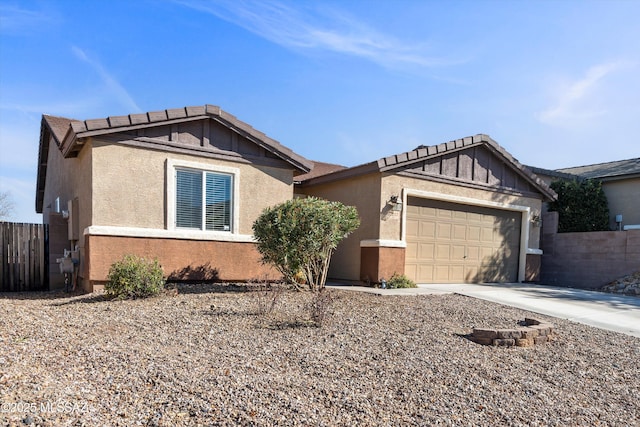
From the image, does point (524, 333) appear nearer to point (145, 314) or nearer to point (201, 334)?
point (201, 334)

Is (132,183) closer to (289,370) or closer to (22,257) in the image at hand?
(22,257)

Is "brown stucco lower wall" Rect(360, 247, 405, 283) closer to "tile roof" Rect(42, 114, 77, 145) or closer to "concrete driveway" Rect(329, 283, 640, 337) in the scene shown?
"concrete driveway" Rect(329, 283, 640, 337)

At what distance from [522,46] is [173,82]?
929 centimetres

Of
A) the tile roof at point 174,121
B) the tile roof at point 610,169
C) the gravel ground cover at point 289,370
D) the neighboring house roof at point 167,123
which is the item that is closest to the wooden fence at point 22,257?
the neighboring house roof at point 167,123

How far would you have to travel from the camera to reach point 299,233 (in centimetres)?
822

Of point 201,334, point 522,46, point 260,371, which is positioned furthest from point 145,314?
point 522,46

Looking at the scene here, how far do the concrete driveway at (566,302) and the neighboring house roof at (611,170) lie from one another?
24.5 ft

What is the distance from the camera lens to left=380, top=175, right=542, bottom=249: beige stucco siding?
10820 mm

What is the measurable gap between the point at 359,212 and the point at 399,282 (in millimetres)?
2193

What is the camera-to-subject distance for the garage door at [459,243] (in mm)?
11609

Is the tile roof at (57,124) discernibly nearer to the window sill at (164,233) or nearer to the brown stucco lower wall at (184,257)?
the window sill at (164,233)

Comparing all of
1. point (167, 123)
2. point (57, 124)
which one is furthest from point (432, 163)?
point (57, 124)

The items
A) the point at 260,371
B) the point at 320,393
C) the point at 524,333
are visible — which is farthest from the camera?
the point at 524,333

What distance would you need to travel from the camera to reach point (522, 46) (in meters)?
9.46
